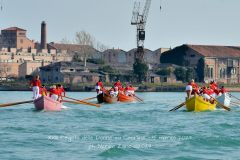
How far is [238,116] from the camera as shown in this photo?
41781 millimetres

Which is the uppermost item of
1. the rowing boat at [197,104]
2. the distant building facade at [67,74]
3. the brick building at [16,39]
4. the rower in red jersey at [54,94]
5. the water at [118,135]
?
the brick building at [16,39]

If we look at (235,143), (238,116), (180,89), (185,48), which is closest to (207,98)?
(238,116)

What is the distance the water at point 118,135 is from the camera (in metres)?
25.7

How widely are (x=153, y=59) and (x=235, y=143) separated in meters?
144

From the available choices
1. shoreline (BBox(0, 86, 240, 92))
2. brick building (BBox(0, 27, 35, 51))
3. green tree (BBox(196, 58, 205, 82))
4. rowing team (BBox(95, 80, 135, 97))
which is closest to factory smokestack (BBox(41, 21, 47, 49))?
brick building (BBox(0, 27, 35, 51))

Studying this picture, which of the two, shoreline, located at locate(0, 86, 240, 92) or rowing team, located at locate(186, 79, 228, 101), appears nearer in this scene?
rowing team, located at locate(186, 79, 228, 101)

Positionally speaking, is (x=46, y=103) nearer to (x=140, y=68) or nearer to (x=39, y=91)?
(x=39, y=91)

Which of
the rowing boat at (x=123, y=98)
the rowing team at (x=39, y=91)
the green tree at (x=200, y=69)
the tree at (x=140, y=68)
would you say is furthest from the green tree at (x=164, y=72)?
the rowing team at (x=39, y=91)

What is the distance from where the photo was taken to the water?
25703 mm

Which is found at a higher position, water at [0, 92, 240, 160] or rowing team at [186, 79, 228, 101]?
rowing team at [186, 79, 228, 101]

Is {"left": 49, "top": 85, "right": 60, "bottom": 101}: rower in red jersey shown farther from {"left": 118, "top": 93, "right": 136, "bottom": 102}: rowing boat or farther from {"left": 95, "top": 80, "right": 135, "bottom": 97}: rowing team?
{"left": 118, "top": 93, "right": 136, "bottom": 102}: rowing boat

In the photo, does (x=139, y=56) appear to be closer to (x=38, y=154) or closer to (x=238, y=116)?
(x=238, y=116)

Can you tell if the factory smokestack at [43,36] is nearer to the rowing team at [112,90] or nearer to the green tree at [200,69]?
the green tree at [200,69]

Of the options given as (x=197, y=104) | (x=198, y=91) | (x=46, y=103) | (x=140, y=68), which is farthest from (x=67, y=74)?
(x=46, y=103)
